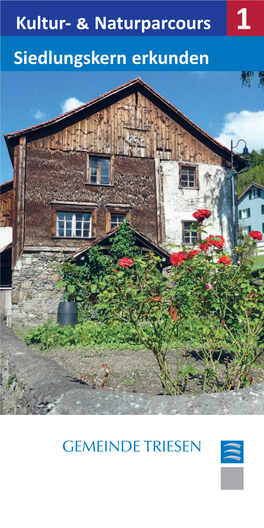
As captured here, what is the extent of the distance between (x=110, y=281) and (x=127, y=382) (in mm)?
2281

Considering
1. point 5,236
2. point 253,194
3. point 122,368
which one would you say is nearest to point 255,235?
point 122,368

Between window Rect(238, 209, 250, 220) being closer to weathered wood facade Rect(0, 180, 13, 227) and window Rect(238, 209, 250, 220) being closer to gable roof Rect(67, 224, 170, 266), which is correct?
weathered wood facade Rect(0, 180, 13, 227)

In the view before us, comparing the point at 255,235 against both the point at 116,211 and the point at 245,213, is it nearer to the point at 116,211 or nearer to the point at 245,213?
the point at 116,211

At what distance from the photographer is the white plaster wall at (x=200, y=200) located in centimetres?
1633

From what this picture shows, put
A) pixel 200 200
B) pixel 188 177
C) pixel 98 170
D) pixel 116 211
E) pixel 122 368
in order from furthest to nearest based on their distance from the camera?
pixel 200 200, pixel 188 177, pixel 116 211, pixel 98 170, pixel 122 368

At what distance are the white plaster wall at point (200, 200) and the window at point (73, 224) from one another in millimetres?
3128

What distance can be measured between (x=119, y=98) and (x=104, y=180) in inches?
128

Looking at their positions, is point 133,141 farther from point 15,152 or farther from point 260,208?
point 260,208

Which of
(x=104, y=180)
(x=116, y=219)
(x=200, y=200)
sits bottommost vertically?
(x=116, y=219)

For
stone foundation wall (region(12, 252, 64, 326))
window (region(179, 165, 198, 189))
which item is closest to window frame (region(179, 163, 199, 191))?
window (region(179, 165, 198, 189))

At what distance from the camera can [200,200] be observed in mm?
16969
